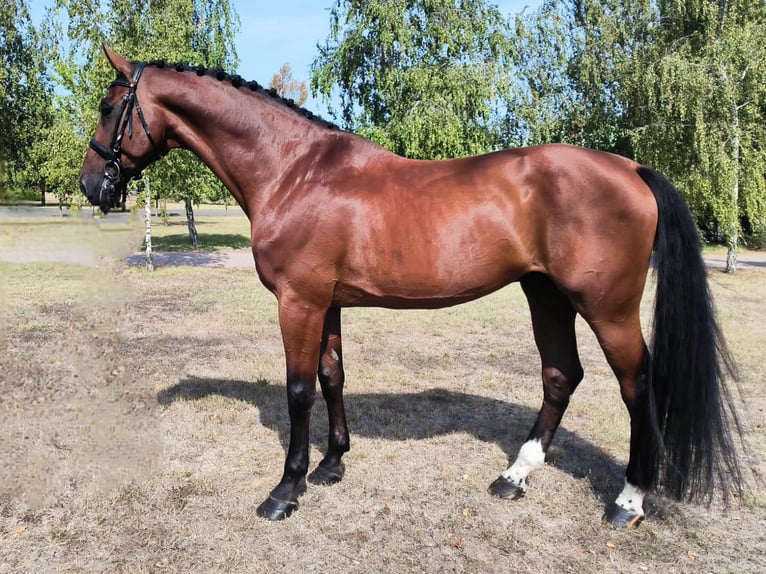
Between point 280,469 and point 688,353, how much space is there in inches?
107

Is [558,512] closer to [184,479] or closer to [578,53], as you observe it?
[184,479]

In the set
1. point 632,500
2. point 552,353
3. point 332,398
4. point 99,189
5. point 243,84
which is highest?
point 243,84

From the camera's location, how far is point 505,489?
3.49m

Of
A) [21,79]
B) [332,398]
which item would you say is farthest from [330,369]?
[21,79]

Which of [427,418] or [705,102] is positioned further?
[705,102]

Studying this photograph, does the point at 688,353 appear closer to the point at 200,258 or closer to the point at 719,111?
the point at 719,111

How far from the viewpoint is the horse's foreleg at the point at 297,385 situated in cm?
319

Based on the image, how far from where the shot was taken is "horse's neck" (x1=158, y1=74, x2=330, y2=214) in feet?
10.8

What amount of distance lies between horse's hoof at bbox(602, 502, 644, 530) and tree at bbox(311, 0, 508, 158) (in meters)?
14.5

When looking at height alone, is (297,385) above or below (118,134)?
below

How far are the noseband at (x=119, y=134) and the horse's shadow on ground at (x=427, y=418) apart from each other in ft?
7.42

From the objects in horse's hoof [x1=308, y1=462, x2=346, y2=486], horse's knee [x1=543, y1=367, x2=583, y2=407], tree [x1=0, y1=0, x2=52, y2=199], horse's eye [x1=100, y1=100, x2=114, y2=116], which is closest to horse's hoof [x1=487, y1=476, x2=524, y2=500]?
horse's knee [x1=543, y1=367, x2=583, y2=407]

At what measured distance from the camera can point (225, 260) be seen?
56.3 feet

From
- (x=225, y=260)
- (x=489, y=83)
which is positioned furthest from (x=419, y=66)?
(x=225, y=260)
